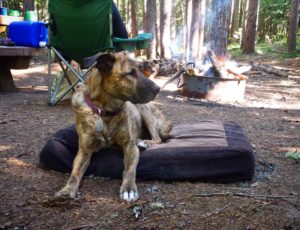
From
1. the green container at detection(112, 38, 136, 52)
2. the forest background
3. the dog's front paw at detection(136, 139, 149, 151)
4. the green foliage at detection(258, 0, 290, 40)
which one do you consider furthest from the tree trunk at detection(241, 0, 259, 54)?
the dog's front paw at detection(136, 139, 149, 151)

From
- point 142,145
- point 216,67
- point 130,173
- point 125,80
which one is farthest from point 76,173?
point 216,67

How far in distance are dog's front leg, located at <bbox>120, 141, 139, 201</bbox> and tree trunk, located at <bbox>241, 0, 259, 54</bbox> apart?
15.1 metres

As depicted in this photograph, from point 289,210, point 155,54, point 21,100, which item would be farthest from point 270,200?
point 155,54

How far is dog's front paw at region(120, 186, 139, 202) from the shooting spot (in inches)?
117

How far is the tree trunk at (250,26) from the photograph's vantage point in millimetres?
17078

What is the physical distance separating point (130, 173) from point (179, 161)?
48 cm

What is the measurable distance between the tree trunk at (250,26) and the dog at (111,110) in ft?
48.9

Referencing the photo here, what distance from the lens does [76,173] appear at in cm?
328

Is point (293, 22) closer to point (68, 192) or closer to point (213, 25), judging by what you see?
point (213, 25)

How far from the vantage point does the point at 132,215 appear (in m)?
2.72

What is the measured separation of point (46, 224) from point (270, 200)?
1.67 m

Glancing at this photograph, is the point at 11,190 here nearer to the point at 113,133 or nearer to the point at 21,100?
the point at 113,133

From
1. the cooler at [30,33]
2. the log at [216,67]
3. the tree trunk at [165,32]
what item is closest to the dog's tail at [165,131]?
the log at [216,67]

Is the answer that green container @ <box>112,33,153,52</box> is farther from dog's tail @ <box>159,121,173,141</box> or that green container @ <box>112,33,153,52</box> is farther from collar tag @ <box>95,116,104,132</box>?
collar tag @ <box>95,116,104,132</box>
